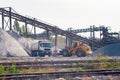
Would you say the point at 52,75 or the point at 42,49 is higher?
the point at 42,49

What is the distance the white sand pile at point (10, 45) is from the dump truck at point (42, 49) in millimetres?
1919

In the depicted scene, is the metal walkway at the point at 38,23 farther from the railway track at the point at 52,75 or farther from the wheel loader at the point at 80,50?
the railway track at the point at 52,75

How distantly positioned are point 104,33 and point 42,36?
12.5 metres

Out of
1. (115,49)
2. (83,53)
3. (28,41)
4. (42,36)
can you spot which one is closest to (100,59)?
(83,53)

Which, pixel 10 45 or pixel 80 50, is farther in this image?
pixel 10 45

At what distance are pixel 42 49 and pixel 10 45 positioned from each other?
4375 mm

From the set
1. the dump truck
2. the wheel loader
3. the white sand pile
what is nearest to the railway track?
the wheel loader

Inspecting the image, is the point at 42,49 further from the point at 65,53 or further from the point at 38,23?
the point at 38,23

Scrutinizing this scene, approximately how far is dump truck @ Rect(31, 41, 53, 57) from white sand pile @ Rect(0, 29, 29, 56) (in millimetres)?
1919

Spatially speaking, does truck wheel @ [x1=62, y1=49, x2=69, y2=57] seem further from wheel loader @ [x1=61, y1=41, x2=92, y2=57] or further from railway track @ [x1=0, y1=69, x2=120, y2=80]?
railway track @ [x1=0, y1=69, x2=120, y2=80]

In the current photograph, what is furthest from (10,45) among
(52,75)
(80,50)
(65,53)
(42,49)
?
(52,75)

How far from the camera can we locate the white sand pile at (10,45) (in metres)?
46.1

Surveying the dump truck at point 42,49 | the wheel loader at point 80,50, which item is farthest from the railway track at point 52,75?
the dump truck at point 42,49

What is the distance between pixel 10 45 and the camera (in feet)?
156
